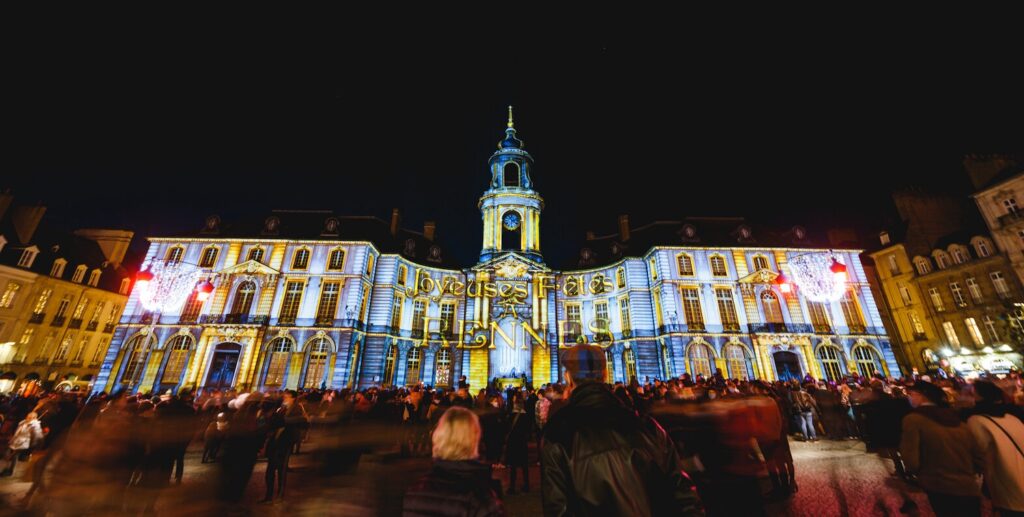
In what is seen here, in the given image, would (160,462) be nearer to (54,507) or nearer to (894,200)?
(54,507)

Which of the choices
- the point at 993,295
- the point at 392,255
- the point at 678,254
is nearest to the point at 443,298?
the point at 392,255

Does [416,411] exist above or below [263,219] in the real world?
below

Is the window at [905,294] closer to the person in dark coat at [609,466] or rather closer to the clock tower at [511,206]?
the clock tower at [511,206]

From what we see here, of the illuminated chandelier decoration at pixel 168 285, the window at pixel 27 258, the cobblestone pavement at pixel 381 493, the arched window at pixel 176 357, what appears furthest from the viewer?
the window at pixel 27 258

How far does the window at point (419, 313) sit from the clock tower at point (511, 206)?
6404 millimetres

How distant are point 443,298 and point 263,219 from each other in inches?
658

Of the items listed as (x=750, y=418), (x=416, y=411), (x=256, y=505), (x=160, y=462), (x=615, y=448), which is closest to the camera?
(x=615, y=448)

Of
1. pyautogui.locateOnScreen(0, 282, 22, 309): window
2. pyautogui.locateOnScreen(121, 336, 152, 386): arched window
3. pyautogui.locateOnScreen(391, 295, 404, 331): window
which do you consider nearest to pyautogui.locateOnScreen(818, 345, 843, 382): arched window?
pyautogui.locateOnScreen(391, 295, 404, 331): window

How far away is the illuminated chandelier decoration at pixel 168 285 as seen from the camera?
83.1ft

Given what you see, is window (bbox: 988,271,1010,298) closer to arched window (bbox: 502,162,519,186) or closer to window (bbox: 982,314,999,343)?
window (bbox: 982,314,999,343)

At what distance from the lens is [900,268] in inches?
1319

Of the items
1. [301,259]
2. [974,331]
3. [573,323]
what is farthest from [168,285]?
[974,331]

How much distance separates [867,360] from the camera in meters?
27.6

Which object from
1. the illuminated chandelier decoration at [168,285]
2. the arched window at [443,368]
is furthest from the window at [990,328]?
the illuminated chandelier decoration at [168,285]
